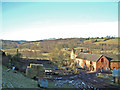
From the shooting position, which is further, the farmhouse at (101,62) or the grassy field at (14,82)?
the farmhouse at (101,62)

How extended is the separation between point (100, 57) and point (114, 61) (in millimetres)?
1858

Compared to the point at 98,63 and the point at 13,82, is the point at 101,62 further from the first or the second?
the point at 13,82

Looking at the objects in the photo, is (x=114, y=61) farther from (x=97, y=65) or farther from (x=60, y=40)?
(x=60, y=40)

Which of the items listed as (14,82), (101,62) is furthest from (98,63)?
(14,82)

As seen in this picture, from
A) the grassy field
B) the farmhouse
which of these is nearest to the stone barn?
the farmhouse

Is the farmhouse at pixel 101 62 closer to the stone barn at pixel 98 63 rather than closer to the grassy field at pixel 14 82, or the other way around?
the stone barn at pixel 98 63

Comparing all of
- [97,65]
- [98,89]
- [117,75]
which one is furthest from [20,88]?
[97,65]

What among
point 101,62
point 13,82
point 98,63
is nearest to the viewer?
point 13,82

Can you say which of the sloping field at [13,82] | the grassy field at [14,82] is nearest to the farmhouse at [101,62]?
the grassy field at [14,82]

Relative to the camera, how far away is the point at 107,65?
15.2 meters

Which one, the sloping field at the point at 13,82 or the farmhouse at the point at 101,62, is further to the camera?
the farmhouse at the point at 101,62

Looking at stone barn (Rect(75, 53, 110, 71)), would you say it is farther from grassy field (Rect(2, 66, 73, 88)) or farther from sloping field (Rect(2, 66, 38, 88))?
sloping field (Rect(2, 66, 38, 88))

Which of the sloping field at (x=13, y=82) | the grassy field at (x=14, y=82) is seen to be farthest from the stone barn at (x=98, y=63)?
the sloping field at (x=13, y=82)

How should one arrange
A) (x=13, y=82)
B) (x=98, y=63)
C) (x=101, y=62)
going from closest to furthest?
(x=13, y=82) → (x=98, y=63) → (x=101, y=62)
